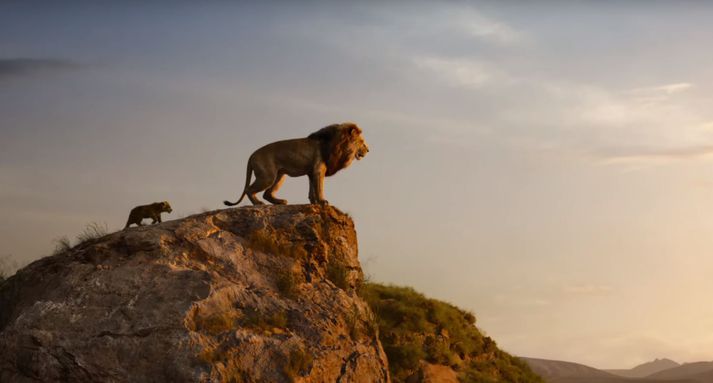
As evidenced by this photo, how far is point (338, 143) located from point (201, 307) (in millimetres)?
5975

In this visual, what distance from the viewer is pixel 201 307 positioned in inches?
544

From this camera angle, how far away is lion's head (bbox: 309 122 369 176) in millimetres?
18156

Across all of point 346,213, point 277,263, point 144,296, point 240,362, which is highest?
point 346,213

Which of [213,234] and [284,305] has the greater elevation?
[213,234]

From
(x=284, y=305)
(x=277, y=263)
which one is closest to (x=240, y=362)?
(x=284, y=305)

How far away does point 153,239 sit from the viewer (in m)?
15.2

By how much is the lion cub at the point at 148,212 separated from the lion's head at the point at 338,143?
3.90 metres

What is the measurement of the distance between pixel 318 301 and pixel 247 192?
3.33 metres

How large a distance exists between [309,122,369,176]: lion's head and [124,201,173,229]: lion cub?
3.90 meters

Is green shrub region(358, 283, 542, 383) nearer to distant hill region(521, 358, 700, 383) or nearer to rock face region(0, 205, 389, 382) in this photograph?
rock face region(0, 205, 389, 382)

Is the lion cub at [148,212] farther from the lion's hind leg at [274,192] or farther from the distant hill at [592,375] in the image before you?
the distant hill at [592,375]

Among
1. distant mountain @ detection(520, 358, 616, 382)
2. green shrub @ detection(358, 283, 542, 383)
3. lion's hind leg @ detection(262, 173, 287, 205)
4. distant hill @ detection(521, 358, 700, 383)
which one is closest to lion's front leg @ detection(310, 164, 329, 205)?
lion's hind leg @ detection(262, 173, 287, 205)

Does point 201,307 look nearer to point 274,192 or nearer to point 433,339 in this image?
point 274,192

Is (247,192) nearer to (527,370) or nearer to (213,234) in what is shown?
(213,234)
